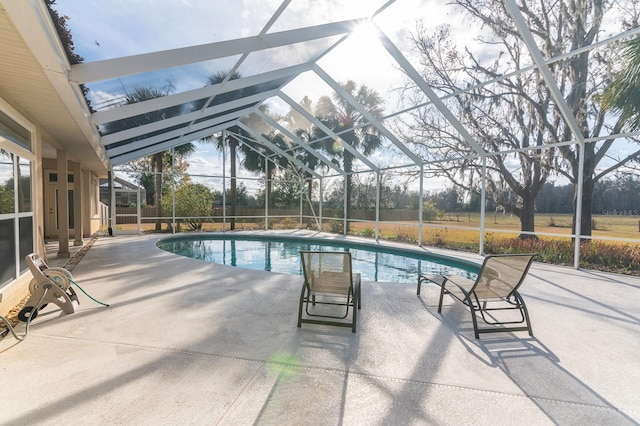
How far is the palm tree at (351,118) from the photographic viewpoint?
1320cm

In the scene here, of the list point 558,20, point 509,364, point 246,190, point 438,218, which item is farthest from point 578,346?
point 246,190

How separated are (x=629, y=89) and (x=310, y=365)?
7077 millimetres

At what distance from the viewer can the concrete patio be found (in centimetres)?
191

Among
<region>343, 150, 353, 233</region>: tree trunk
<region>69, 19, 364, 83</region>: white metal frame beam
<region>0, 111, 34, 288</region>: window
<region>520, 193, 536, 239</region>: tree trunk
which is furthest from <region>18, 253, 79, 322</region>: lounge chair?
<region>520, 193, 536, 239</region>: tree trunk

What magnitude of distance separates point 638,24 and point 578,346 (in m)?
9.12

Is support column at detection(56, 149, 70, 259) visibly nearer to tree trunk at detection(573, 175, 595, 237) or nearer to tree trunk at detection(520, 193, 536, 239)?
tree trunk at detection(520, 193, 536, 239)

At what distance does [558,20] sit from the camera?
859cm

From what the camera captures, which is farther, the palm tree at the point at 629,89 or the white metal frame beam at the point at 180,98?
the white metal frame beam at the point at 180,98

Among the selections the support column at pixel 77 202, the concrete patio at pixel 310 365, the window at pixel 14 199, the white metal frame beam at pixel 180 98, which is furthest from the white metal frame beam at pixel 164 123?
the concrete patio at pixel 310 365

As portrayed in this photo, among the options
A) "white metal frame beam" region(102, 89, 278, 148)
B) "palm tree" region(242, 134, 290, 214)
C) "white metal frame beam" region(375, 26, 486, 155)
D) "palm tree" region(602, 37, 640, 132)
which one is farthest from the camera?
"palm tree" region(242, 134, 290, 214)

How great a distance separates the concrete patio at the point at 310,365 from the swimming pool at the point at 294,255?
3398 millimetres

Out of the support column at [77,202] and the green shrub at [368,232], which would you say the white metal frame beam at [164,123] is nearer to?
the support column at [77,202]

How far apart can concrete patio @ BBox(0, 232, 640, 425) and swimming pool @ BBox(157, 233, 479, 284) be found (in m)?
3.40

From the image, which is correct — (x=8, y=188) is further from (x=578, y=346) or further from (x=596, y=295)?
(x=596, y=295)
